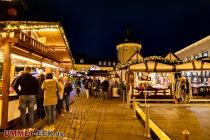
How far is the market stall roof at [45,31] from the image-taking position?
31.1 ft

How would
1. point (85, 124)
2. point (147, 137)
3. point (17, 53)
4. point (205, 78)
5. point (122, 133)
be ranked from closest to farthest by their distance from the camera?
point (147, 137) < point (122, 133) < point (17, 53) < point (85, 124) < point (205, 78)

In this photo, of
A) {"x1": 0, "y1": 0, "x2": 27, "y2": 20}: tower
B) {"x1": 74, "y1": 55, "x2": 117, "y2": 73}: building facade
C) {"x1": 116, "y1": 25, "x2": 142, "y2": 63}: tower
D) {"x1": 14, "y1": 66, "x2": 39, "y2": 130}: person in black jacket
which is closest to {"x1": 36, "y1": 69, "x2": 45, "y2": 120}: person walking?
{"x1": 14, "y1": 66, "x2": 39, "y2": 130}: person in black jacket

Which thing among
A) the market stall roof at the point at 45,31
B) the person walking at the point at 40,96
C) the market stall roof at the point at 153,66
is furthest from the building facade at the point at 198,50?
the person walking at the point at 40,96

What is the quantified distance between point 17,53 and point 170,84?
1332 cm

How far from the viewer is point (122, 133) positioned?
26.2 feet

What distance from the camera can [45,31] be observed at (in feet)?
46.9

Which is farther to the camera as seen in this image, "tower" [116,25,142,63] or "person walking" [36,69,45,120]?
"tower" [116,25,142,63]

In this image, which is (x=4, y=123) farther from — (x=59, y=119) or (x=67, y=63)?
(x=67, y=63)

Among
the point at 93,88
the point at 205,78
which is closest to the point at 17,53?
the point at 93,88

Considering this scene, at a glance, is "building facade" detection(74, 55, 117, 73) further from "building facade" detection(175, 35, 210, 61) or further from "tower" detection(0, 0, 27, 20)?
"tower" detection(0, 0, 27, 20)

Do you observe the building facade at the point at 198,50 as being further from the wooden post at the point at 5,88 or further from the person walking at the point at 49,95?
the wooden post at the point at 5,88

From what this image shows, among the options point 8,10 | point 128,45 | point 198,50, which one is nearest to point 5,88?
point 8,10

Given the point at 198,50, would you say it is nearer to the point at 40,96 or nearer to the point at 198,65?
the point at 198,65

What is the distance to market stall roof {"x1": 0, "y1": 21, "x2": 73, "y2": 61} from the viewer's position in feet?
31.1
